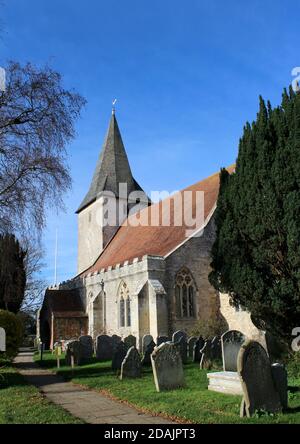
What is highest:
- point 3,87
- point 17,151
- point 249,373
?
point 3,87

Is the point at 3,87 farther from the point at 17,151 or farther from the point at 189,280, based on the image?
the point at 189,280

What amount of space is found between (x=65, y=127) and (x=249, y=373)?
6901 mm

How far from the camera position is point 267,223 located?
10.5 metres

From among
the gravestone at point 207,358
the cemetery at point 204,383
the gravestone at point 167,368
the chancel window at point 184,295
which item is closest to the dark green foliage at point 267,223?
the cemetery at point 204,383

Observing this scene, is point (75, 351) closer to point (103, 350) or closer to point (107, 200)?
point (103, 350)

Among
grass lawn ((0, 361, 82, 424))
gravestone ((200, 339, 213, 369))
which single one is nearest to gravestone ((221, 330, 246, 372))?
gravestone ((200, 339, 213, 369))

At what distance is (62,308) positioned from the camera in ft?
84.8

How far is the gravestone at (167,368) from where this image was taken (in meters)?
8.85

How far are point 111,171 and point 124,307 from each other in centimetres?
1322

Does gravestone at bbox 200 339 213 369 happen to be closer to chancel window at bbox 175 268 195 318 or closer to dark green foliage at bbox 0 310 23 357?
dark green foliage at bbox 0 310 23 357

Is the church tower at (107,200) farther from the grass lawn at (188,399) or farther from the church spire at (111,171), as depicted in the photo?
the grass lawn at (188,399)

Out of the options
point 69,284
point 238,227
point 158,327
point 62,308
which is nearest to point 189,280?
point 158,327

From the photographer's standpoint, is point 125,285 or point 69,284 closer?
point 125,285

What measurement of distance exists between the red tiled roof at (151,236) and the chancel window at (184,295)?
1.28m
